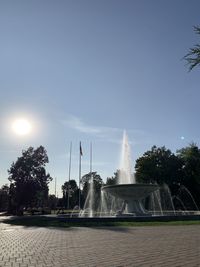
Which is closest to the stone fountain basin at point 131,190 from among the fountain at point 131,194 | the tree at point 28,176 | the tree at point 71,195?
the fountain at point 131,194

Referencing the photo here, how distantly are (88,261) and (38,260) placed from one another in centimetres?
129

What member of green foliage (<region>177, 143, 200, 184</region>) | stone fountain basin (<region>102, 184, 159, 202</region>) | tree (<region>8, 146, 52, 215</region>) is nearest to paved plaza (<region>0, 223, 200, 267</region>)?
stone fountain basin (<region>102, 184, 159, 202</region>)

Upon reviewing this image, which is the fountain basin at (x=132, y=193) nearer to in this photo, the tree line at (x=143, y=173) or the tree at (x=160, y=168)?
the tree line at (x=143, y=173)

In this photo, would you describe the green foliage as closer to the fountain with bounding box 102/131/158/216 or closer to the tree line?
the tree line

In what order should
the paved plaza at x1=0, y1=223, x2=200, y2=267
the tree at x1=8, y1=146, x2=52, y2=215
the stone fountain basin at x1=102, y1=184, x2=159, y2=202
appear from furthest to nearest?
the tree at x1=8, y1=146, x2=52, y2=215
the stone fountain basin at x1=102, y1=184, x2=159, y2=202
the paved plaza at x1=0, y1=223, x2=200, y2=267

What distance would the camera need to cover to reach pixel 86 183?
368 feet

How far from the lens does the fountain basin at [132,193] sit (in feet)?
94.2

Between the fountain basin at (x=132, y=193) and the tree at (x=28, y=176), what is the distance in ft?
82.8

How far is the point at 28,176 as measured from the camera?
54875 millimetres

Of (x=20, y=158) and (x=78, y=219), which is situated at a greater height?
(x=20, y=158)

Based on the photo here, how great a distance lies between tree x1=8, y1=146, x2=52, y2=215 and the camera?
53.6 meters

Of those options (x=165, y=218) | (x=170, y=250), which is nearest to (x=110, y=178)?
(x=165, y=218)

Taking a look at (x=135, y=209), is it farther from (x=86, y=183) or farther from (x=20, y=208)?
(x=86, y=183)

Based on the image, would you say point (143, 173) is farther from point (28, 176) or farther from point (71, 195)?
point (71, 195)
